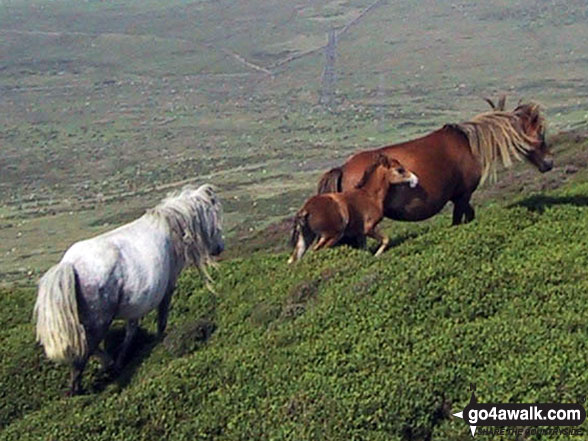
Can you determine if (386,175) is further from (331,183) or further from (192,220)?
(192,220)

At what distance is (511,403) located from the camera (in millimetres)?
8914

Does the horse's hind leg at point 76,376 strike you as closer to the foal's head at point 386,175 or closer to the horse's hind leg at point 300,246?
the horse's hind leg at point 300,246

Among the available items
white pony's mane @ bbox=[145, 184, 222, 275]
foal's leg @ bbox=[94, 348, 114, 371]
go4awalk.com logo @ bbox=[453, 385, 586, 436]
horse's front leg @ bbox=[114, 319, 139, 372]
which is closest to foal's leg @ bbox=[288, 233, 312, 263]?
white pony's mane @ bbox=[145, 184, 222, 275]

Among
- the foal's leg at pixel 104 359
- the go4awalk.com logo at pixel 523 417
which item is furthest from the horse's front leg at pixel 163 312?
the go4awalk.com logo at pixel 523 417

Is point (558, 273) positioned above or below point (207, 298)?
above

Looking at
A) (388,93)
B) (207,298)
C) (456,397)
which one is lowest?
(388,93)

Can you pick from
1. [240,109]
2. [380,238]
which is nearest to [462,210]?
[380,238]

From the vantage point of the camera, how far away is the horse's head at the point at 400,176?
1353cm

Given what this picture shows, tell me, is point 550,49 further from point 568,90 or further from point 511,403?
point 511,403

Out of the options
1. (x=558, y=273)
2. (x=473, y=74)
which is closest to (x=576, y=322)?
(x=558, y=273)

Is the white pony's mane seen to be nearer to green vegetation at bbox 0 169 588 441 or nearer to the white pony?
the white pony

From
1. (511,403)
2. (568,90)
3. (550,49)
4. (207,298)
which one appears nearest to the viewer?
(511,403)

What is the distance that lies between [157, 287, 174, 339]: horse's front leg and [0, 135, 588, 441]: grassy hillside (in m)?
0.20

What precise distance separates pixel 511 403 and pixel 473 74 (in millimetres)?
149315
